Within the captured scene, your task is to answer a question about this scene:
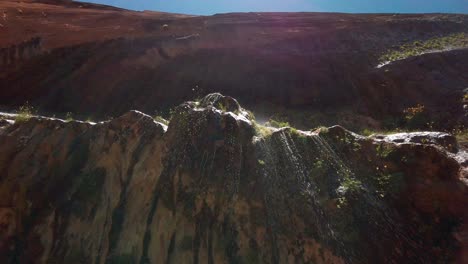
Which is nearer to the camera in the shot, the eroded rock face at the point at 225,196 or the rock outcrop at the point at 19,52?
the eroded rock face at the point at 225,196

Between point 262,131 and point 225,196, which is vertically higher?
point 262,131

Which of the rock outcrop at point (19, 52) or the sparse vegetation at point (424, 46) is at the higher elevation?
the sparse vegetation at point (424, 46)

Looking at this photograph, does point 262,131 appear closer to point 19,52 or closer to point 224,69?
point 224,69

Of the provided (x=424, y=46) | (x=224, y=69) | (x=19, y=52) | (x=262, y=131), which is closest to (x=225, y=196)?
(x=262, y=131)

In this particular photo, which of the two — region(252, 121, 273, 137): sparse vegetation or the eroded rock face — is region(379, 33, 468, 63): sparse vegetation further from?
region(252, 121, 273, 137): sparse vegetation

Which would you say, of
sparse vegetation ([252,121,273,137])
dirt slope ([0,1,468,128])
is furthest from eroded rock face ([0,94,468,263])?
dirt slope ([0,1,468,128])

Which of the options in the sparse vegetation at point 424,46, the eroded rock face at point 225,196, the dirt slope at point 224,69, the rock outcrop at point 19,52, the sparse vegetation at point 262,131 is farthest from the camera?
the sparse vegetation at point 424,46

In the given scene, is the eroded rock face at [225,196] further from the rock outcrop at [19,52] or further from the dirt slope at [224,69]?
the rock outcrop at [19,52]

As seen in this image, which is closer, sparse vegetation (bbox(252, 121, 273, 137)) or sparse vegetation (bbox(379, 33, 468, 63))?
sparse vegetation (bbox(252, 121, 273, 137))

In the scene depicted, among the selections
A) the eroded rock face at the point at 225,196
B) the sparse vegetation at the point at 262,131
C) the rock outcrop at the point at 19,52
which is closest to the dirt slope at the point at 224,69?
the rock outcrop at the point at 19,52
